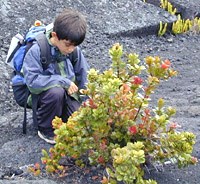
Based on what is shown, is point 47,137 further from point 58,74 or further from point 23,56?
point 23,56

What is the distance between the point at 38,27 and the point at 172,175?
169 cm

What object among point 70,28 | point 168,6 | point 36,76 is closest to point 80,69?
point 36,76

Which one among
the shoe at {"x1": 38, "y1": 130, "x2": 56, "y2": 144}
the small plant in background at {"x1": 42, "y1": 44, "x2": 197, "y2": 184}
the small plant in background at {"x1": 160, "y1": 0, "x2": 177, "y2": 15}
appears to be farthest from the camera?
the small plant in background at {"x1": 160, "y1": 0, "x2": 177, "y2": 15}

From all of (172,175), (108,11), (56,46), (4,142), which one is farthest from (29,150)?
(108,11)

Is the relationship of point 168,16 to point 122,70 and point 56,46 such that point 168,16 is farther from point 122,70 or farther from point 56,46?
point 122,70

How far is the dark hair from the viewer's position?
4277mm

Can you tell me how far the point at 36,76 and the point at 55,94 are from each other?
196 millimetres

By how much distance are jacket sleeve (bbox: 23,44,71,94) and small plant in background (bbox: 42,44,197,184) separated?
0.84 meters

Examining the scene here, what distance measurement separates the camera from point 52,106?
14.9 ft

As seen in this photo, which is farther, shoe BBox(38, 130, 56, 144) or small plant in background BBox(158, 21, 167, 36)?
small plant in background BBox(158, 21, 167, 36)

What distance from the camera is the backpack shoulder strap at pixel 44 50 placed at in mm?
4504

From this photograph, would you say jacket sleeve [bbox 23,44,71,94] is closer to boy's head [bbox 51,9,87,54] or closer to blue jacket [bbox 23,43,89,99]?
blue jacket [bbox 23,43,89,99]

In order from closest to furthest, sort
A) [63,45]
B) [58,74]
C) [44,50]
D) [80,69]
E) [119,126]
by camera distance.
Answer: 1. [119,126]
2. [63,45]
3. [44,50]
4. [58,74]
5. [80,69]

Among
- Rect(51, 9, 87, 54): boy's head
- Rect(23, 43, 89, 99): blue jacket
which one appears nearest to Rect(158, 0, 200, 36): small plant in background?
Rect(23, 43, 89, 99): blue jacket
